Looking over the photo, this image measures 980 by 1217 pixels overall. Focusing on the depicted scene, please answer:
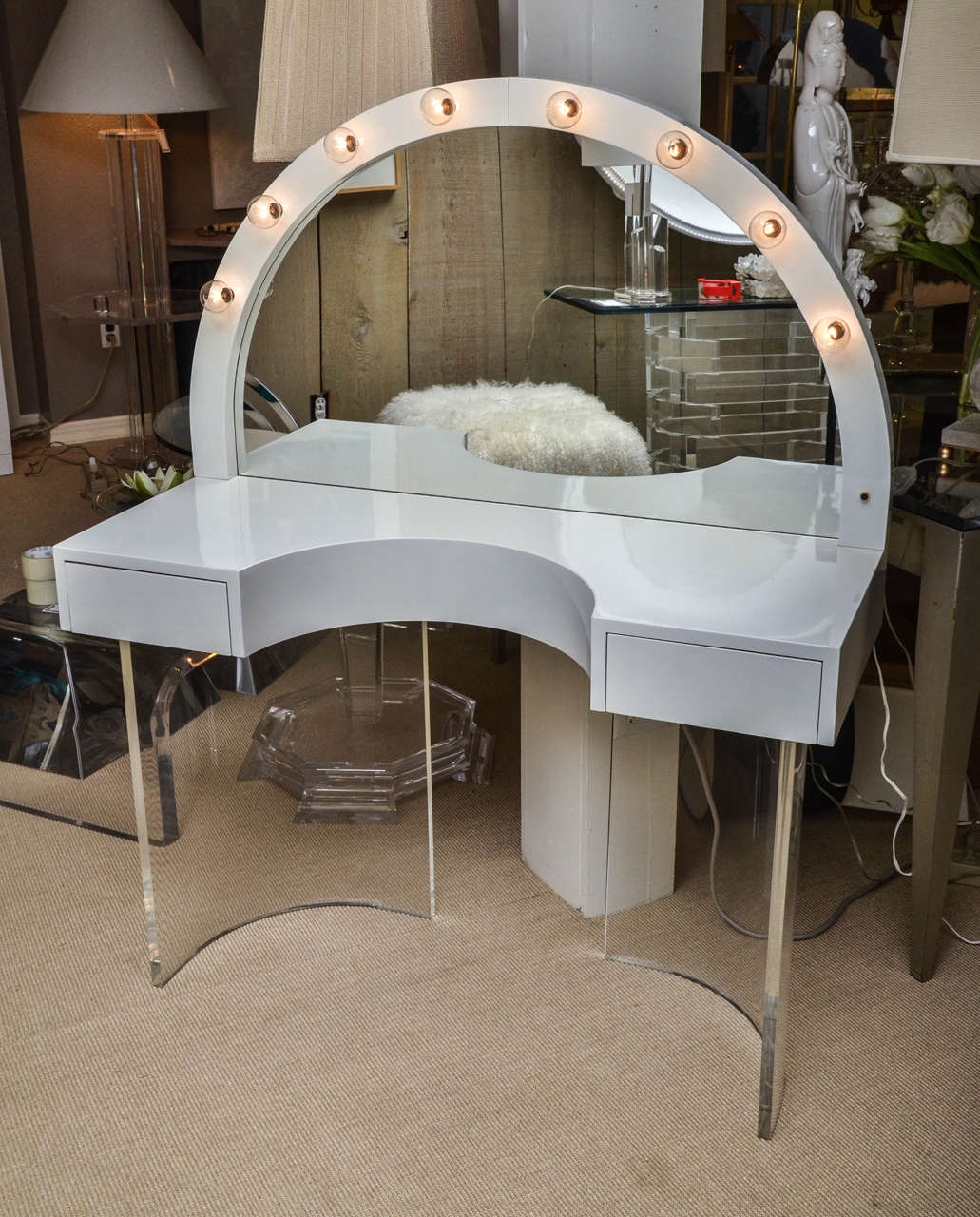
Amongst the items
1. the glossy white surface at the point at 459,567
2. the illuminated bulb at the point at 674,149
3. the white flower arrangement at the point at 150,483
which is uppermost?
the illuminated bulb at the point at 674,149

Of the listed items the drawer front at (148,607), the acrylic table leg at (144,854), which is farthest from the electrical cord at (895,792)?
the acrylic table leg at (144,854)

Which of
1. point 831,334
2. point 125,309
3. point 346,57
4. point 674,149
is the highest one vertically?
point 346,57

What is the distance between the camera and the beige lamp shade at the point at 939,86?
1425 millimetres

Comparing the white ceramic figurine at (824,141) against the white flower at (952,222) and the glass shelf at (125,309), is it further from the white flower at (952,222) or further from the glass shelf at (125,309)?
the glass shelf at (125,309)

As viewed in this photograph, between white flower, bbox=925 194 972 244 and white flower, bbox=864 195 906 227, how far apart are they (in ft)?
0.23

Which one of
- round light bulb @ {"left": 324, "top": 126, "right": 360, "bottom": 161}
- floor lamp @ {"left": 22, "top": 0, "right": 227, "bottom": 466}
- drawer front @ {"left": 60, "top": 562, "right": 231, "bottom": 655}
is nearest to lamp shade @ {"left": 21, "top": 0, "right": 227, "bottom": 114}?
floor lamp @ {"left": 22, "top": 0, "right": 227, "bottom": 466}

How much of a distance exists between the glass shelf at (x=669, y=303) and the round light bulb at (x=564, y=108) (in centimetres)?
21

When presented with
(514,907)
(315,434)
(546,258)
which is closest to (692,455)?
(546,258)

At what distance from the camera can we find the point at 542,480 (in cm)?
180

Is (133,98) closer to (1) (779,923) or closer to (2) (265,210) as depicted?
(2) (265,210)

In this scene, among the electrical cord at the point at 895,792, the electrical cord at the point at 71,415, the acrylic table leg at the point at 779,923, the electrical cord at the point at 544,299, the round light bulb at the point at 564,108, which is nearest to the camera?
the acrylic table leg at the point at 779,923

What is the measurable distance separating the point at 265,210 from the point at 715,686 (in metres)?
0.94

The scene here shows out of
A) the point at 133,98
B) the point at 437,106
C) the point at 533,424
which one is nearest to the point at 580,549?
the point at 533,424

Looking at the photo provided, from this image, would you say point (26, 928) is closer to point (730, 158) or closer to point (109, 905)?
point (109, 905)
